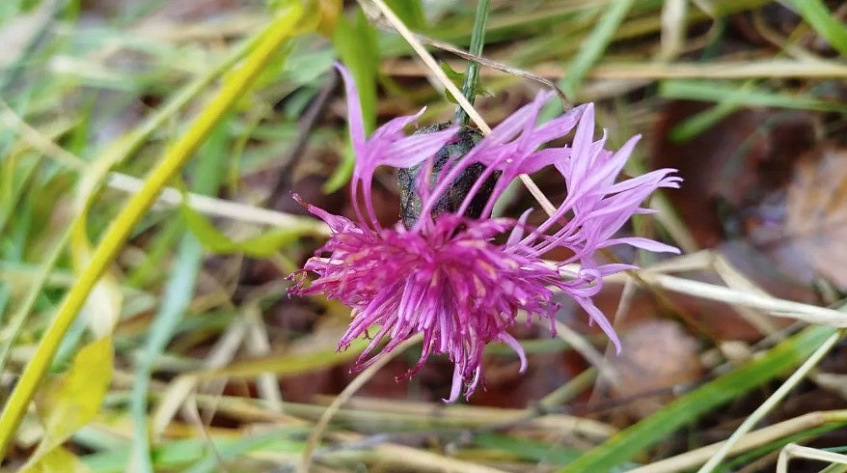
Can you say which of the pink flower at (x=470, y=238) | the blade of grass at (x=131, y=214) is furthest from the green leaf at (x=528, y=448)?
the blade of grass at (x=131, y=214)

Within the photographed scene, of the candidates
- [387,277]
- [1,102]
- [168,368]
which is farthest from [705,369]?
[1,102]

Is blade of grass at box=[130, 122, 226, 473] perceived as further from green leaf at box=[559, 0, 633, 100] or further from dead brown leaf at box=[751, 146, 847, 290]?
dead brown leaf at box=[751, 146, 847, 290]

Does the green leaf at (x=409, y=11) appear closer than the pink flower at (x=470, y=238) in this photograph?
No

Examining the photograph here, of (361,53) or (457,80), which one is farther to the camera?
(361,53)

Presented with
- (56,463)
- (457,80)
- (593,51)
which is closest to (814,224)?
(593,51)

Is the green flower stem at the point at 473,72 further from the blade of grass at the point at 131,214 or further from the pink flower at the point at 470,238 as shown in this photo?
the blade of grass at the point at 131,214

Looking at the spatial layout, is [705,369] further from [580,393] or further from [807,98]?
[807,98]

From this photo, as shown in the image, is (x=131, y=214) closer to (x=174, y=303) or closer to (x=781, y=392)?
(x=174, y=303)

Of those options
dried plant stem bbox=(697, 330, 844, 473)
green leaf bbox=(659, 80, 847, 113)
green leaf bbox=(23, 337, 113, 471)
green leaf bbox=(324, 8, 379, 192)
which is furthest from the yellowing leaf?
green leaf bbox=(659, 80, 847, 113)
